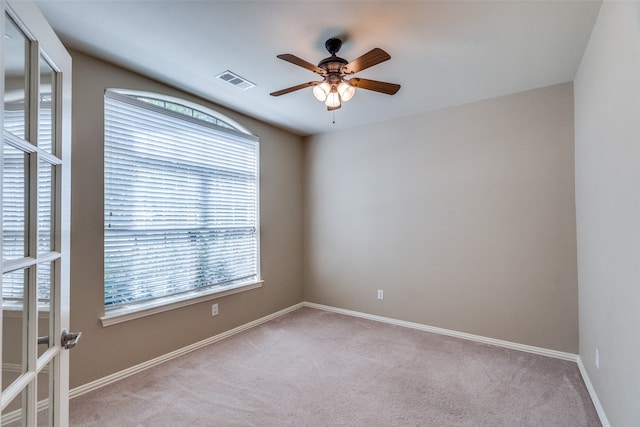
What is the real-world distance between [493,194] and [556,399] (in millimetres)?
1817

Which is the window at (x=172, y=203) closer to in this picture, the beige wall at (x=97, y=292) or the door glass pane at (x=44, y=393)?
the beige wall at (x=97, y=292)

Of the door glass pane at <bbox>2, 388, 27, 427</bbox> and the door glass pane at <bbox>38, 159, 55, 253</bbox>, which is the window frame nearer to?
the door glass pane at <bbox>38, 159, 55, 253</bbox>

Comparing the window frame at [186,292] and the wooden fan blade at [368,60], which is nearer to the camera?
the wooden fan blade at [368,60]

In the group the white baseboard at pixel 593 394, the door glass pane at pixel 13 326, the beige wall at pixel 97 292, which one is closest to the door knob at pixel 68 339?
the door glass pane at pixel 13 326

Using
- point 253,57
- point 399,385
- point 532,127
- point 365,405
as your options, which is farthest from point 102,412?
point 532,127

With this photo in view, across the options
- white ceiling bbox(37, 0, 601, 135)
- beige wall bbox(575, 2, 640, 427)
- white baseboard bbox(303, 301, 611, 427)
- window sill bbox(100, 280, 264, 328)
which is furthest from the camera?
window sill bbox(100, 280, 264, 328)

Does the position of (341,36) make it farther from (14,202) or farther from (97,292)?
(97,292)

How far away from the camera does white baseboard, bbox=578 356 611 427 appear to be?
192cm

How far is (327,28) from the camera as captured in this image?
6.63 ft

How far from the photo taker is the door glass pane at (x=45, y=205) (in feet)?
3.36

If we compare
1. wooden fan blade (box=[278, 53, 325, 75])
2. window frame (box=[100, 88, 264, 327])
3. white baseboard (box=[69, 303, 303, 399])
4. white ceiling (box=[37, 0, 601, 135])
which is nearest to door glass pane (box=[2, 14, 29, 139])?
white ceiling (box=[37, 0, 601, 135])

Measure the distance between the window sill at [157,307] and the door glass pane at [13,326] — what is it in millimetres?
1765

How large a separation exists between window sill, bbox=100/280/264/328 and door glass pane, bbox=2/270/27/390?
176cm

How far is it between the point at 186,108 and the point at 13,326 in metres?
2.72
